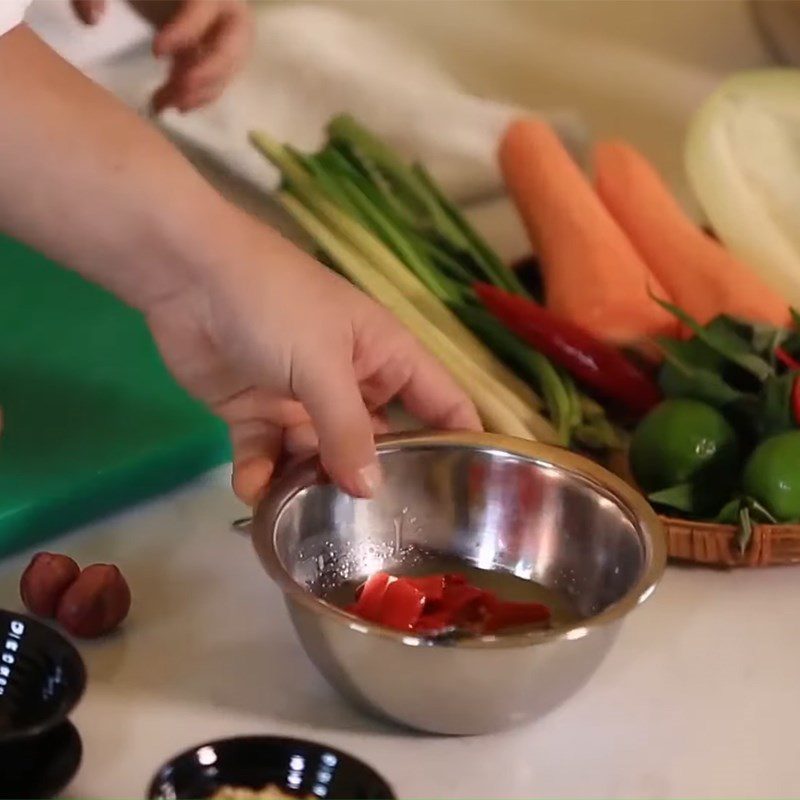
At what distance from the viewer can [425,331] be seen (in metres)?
0.99

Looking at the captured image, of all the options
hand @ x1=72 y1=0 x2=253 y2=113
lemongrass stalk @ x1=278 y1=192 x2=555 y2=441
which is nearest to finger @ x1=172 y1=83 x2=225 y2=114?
hand @ x1=72 y1=0 x2=253 y2=113

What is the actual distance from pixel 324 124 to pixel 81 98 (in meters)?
0.69

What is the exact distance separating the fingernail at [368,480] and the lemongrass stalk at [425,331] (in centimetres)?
18

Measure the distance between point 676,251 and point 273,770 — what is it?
64 cm

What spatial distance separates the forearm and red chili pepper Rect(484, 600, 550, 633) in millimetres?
249

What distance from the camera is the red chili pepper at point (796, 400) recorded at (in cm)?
83

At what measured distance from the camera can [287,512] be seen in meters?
0.72

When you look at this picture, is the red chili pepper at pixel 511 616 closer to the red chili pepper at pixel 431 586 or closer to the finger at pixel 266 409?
the red chili pepper at pixel 431 586

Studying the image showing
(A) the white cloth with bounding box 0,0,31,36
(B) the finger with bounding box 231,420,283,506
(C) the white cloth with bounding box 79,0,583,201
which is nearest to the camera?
(A) the white cloth with bounding box 0,0,31,36

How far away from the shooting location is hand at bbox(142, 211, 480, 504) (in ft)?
2.33

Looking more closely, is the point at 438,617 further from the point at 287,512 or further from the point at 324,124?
the point at 324,124

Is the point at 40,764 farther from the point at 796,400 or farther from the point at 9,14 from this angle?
the point at 796,400

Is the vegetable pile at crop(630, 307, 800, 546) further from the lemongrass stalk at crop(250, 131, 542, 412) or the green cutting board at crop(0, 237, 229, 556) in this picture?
the green cutting board at crop(0, 237, 229, 556)

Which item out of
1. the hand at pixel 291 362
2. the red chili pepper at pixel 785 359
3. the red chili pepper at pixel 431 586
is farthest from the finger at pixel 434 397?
the red chili pepper at pixel 785 359
